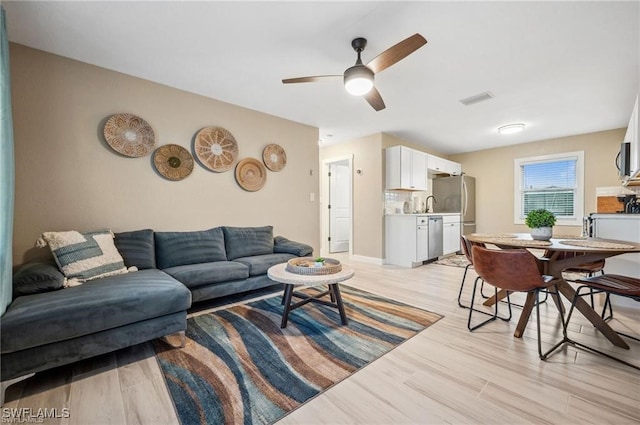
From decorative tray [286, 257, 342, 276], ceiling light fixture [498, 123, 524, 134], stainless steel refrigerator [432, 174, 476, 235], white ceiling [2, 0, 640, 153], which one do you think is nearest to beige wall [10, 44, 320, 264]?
white ceiling [2, 0, 640, 153]

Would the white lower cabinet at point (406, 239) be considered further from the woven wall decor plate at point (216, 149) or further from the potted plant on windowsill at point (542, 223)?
the woven wall decor plate at point (216, 149)

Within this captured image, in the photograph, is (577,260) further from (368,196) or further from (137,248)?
(137,248)

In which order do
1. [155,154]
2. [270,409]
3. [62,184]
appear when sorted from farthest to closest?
[155,154] < [62,184] < [270,409]

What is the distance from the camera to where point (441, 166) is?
18.5ft

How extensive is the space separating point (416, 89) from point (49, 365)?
3954 millimetres

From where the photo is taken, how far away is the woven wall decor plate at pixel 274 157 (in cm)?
378

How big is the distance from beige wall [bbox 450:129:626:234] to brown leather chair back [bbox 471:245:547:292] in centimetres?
444

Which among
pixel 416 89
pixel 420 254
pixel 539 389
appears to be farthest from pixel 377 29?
pixel 420 254

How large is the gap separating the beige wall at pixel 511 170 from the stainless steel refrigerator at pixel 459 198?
252 mm

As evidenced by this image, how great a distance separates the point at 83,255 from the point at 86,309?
776 millimetres

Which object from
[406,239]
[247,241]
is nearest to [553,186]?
[406,239]

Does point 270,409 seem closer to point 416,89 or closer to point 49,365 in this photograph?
point 49,365

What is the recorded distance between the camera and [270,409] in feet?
4.42

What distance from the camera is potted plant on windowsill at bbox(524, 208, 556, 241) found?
222cm
